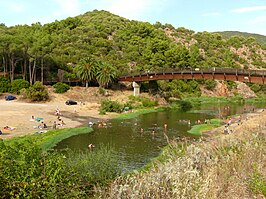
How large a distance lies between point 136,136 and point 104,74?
117 ft

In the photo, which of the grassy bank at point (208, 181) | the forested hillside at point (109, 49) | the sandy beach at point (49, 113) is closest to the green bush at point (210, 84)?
the forested hillside at point (109, 49)

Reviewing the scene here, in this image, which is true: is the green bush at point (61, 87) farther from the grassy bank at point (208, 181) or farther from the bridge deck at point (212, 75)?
the grassy bank at point (208, 181)

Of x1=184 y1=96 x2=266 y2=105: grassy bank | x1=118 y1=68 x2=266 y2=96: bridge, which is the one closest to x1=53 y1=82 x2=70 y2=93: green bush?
x1=118 y1=68 x2=266 y2=96: bridge

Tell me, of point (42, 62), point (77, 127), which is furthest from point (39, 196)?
point (42, 62)

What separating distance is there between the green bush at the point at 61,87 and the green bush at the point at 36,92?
6.03m

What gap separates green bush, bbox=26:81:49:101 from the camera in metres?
65.8

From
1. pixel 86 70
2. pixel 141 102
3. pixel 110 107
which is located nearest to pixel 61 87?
pixel 86 70

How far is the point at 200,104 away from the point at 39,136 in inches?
2199

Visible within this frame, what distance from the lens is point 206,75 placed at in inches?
2525

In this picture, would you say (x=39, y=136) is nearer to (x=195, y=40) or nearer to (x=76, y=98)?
(x=76, y=98)

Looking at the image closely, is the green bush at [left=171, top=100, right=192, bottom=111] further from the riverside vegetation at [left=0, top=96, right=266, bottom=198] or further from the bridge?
the riverside vegetation at [left=0, top=96, right=266, bottom=198]

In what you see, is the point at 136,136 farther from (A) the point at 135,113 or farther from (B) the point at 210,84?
(B) the point at 210,84

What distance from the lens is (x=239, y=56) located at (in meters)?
141

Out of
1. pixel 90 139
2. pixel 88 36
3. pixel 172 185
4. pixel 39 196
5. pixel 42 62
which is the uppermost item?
pixel 88 36
